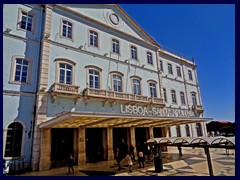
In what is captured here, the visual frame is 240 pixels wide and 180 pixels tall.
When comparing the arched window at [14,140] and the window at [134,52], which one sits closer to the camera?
the arched window at [14,140]

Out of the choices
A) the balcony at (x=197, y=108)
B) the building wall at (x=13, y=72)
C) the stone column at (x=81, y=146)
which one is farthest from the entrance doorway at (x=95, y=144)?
the balcony at (x=197, y=108)

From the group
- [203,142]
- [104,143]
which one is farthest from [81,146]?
[203,142]

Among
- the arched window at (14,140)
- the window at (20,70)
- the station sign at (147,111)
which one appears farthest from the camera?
the station sign at (147,111)

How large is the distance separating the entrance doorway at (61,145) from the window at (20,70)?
442 cm

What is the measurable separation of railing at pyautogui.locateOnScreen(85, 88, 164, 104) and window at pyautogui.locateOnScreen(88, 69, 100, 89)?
33.5 inches

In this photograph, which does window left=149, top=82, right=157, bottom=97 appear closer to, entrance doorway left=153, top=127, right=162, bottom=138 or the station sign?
the station sign

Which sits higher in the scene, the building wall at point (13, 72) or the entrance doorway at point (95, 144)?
the building wall at point (13, 72)

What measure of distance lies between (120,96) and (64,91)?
216 inches

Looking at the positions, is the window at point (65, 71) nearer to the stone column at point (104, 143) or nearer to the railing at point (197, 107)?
the stone column at point (104, 143)

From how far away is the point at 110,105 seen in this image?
16594mm

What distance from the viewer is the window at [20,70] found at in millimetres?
12875

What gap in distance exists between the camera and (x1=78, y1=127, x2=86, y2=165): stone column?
46.4 ft

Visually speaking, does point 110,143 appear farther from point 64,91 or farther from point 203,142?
point 203,142

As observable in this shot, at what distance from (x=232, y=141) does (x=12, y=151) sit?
1304cm
